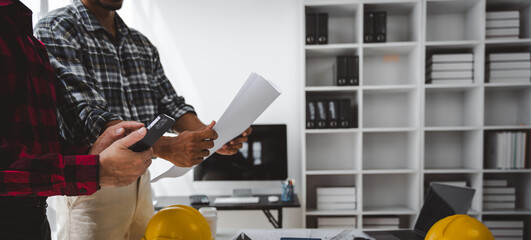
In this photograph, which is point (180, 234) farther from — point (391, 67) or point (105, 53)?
point (391, 67)

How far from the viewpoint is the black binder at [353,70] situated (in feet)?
9.37

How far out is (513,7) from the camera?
3.00 m

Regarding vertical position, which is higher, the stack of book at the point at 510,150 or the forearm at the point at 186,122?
the forearm at the point at 186,122

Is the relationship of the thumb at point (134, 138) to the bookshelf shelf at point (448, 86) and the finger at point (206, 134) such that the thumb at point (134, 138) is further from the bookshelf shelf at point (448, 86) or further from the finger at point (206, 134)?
the bookshelf shelf at point (448, 86)

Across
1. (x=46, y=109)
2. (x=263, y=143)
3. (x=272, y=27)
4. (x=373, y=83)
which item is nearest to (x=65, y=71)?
(x=46, y=109)

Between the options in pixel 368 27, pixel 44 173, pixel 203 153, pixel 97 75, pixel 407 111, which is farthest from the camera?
pixel 407 111

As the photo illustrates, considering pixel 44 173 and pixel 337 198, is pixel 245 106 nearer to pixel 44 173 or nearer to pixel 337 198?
pixel 44 173

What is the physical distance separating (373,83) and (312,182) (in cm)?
112

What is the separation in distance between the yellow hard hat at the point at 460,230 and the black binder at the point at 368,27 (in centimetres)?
229

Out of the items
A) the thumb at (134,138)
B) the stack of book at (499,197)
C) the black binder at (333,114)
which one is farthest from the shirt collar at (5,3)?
the stack of book at (499,197)

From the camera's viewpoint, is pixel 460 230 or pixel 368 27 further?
pixel 368 27

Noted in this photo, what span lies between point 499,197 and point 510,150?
43cm

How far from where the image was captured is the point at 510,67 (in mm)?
2863

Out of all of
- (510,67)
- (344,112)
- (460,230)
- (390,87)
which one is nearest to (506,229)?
(510,67)
